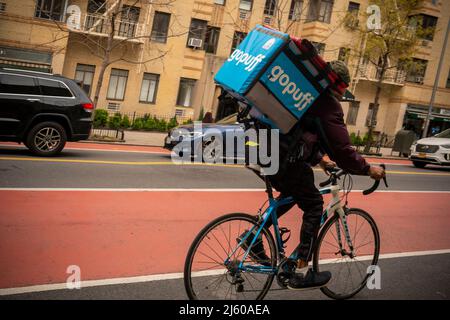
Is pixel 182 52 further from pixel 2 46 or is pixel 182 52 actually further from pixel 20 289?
pixel 20 289

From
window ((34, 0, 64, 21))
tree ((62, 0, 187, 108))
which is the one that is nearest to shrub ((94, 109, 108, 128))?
tree ((62, 0, 187, 108))

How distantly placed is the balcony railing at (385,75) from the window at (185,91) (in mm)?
13157

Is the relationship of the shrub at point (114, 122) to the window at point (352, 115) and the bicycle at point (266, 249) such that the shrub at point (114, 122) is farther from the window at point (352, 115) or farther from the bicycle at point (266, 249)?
the bicycle at point (266, 249)

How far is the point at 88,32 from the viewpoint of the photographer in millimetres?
24312

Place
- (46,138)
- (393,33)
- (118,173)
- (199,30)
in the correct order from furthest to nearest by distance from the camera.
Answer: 1. (199,30)
2. (393,33)
3. (46,138)
4. (118,173)

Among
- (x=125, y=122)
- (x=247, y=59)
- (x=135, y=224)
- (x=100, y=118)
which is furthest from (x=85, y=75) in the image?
(x=247, y=59)

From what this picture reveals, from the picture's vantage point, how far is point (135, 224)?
20.6 ft

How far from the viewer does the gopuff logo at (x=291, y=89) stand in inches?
139

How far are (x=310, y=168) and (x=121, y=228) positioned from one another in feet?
10.3

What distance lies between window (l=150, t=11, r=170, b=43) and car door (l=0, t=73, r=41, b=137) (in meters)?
17.5

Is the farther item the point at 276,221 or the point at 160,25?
the point at 160,25

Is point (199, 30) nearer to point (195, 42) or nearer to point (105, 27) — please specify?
point (195, 42)

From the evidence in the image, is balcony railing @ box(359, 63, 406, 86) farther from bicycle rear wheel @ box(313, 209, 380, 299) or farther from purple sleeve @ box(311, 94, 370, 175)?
purple sleeve @ box(311, 94, 370, 175)

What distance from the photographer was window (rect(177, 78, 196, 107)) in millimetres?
28875
